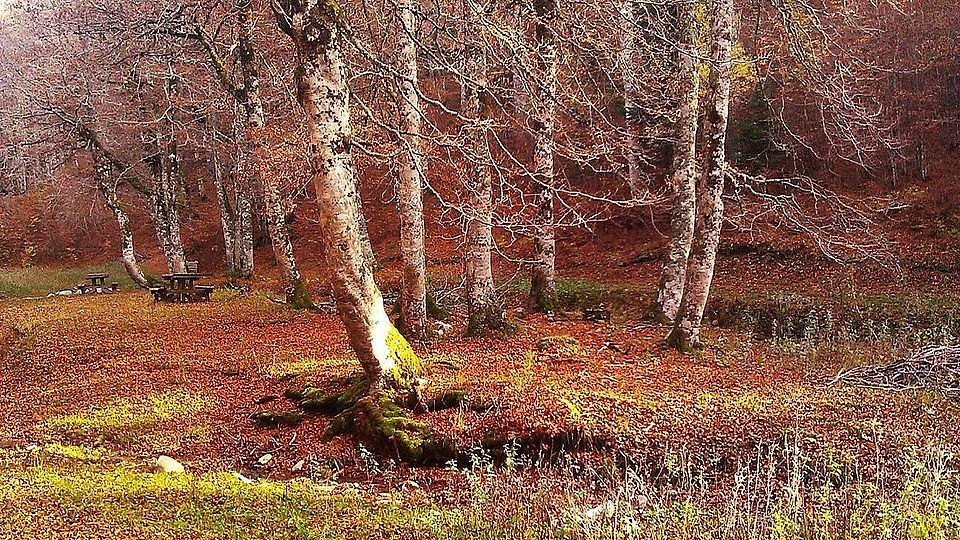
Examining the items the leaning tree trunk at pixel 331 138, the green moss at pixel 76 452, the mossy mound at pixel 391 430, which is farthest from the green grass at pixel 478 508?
the leaning tree trunk at pixel 331 138

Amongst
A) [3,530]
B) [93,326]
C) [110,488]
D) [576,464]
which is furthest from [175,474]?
[93,326]

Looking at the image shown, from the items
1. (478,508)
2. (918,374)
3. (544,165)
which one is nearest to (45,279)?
(544,165)

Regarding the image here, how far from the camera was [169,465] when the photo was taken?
18.9 feet

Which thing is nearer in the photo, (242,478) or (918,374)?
(242,478)

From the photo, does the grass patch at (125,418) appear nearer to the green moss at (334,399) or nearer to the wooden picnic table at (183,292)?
the green moss at (334,399)

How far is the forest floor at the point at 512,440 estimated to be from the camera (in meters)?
4.34

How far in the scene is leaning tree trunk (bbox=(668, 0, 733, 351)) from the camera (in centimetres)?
940

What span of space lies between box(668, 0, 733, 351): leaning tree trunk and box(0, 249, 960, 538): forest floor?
1.94 ft

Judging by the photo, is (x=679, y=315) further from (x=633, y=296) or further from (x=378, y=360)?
(x=633, y=296)

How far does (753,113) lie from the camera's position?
66.2 feet

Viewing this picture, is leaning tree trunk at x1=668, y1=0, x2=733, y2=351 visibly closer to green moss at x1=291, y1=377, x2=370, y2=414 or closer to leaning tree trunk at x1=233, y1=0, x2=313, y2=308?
green moss at x1=291, y1=377, x2=370, y2=414

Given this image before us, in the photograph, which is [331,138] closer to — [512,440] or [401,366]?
[401,366]

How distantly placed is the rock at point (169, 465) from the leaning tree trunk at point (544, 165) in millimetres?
5131

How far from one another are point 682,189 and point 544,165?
255cm
